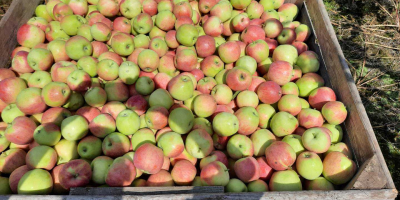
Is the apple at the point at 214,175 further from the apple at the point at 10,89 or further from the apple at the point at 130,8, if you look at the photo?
the apple at the point at 130,8

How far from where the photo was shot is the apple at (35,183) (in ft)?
7.26

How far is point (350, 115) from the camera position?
278 cm

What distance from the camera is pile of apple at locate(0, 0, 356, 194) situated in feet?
7.98

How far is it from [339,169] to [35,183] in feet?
9.37

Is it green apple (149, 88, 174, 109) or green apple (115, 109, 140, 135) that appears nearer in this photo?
green apple (115, 109, 140, 135)

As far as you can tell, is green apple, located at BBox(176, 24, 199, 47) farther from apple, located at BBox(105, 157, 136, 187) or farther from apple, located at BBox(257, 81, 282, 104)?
apple, located at BBox(105, 157, 136, 187)

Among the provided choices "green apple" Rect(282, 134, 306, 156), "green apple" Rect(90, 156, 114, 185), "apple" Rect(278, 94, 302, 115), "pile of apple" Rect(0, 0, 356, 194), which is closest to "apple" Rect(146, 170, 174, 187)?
"pile of apple" Rect(0, 0, 356, 194)

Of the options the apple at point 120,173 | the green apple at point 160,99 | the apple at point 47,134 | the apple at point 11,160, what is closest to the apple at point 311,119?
the green apple at point 160,99

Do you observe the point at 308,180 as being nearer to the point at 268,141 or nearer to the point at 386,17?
the point at 268,141

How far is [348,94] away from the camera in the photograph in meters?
2.84

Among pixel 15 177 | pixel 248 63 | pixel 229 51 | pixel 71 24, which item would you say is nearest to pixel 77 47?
pixel 71 24

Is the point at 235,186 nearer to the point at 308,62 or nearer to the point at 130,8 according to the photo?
the point at 308,62

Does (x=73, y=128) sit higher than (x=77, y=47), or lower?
lower

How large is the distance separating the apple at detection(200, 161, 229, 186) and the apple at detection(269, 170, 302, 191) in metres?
0.49
